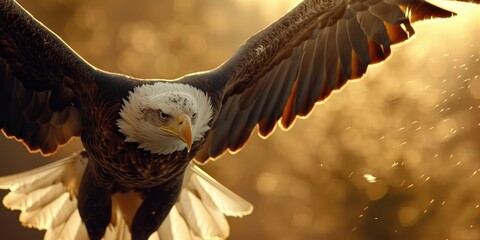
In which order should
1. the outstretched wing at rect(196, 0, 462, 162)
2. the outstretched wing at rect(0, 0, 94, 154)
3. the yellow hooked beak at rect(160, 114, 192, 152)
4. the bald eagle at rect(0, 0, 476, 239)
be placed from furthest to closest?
the outstretched wing at rect(196, 0, 462, 162), the outstretched wing at rect(0, 0, 94, 154), the bald eagle at rect(0, 0, 476, 239), the yellow hooked beak at rect(160, 114, 192, 152)

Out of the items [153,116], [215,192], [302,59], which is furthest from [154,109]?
[215,192]

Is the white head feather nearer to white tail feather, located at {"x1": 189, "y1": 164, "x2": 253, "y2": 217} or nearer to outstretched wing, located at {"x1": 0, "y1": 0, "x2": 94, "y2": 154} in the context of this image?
outstretched wing, located at {"x1": 0, "y1": 0, "x2": 94, "y2": 154}

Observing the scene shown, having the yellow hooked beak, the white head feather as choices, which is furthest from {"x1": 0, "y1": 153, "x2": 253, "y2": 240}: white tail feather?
the yellow hooked beak

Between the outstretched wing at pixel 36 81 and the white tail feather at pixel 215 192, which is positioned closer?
the outstretched wing at pixel 36 81

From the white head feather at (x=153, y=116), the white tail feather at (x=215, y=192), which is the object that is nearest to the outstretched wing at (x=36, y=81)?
the white head feather at (x=153, y=116)

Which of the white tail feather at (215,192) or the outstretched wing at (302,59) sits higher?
the outstretched wing at (302,59)

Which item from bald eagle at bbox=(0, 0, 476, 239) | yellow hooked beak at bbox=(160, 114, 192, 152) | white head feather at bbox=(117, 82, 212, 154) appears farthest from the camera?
bald eagle at bbox=(0, 0, 476, 239)

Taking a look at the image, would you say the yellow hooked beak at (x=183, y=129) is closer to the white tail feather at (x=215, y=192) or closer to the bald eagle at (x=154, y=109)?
the bald eagle at (x=154, y=109)

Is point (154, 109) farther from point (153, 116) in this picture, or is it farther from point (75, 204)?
point (75, 204)

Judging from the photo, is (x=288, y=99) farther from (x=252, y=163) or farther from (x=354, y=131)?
(x=252, y=163)

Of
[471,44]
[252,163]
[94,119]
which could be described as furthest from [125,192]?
[252,163]
